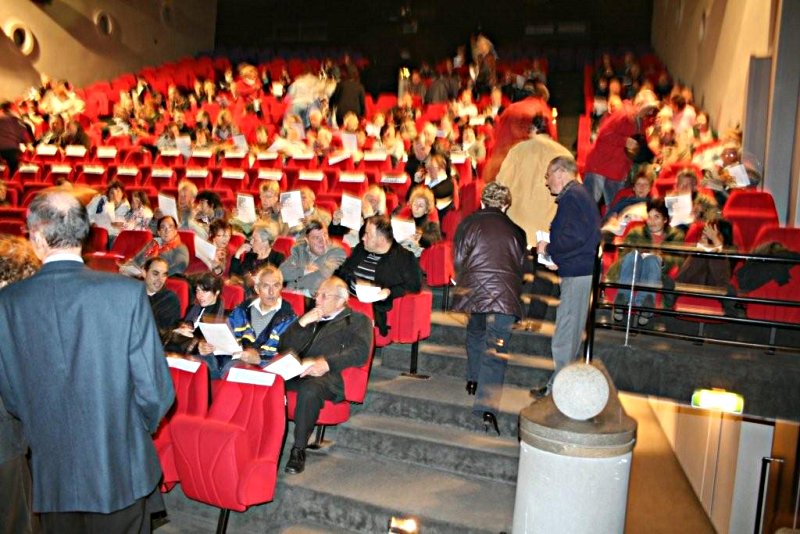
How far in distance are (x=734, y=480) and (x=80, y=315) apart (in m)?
4.04

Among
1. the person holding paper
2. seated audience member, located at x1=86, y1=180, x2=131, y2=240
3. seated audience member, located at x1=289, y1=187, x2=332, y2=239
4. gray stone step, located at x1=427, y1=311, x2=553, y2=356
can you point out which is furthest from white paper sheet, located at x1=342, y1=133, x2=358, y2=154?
the person holding paper

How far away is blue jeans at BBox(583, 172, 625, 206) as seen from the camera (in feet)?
19.3

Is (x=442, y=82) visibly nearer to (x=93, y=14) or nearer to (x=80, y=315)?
(x=93, y=14)

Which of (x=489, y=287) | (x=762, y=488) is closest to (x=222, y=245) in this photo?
(x=489, y=287)

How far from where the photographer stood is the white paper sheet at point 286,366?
144 inches

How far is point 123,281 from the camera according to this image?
6.85 feet

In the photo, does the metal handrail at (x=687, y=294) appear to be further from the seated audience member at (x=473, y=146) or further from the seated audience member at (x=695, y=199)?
the seated audience member at (x=473, y=146)

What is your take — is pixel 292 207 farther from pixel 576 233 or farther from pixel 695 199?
pixel 695 199

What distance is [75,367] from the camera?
2070 millimetres

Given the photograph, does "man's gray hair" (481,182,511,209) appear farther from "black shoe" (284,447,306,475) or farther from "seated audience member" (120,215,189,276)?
"seated audience member" (120,215,189,276)

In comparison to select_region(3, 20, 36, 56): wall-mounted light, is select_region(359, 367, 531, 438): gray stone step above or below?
below

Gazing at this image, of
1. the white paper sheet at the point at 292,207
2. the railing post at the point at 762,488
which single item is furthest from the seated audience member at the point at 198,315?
the railing post at the point at 762,488

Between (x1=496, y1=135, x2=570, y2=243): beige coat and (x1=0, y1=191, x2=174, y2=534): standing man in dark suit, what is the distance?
3.42 metres

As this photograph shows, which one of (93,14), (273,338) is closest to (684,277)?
(273,338)
